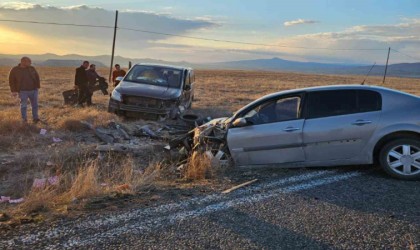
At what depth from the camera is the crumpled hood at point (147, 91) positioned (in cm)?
1298

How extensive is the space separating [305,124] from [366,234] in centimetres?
275

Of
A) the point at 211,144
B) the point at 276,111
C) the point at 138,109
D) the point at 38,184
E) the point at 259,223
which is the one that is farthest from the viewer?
the point at 138,109

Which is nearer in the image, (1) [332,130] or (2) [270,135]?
(1) [332,130]

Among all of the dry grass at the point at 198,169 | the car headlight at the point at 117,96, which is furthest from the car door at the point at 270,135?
the car headlight at the point at 117,96

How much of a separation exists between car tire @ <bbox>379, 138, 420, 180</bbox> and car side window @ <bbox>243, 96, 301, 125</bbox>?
138 cm

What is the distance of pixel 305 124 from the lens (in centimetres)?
675

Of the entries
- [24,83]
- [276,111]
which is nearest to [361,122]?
[276,111]

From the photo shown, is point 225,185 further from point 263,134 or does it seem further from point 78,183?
point 78,183

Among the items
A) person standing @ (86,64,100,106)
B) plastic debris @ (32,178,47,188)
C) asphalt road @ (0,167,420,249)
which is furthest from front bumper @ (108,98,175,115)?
asphalt road @ (0,167,420,249)

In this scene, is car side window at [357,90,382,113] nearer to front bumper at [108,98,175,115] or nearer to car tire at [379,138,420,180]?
car tire at [379,138,420,180]

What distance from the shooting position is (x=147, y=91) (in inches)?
514

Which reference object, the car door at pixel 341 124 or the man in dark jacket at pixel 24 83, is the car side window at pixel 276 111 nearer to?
the car door at pixel 341 124

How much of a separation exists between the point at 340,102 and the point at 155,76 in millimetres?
8502

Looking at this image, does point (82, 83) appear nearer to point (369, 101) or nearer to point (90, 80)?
point (90, 80)
